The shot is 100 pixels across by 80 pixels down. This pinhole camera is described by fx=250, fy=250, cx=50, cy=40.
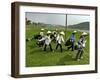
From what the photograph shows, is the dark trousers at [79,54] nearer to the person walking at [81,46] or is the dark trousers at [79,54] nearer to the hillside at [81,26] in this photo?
the person walking at [81,46]

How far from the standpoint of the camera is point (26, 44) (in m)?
1.77

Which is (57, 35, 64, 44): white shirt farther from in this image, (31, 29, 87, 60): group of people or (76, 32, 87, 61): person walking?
(76, 32, 87, 61): person walking

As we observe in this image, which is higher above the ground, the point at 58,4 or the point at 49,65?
the point at 58,4

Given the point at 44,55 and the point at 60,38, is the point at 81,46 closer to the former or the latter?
the point at 60,38

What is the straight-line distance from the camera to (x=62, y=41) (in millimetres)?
1888

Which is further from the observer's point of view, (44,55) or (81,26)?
(81,26)

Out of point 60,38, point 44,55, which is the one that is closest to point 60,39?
point 60,38

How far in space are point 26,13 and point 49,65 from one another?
415mm

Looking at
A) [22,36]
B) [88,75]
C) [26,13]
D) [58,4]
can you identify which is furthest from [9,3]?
[88,75]

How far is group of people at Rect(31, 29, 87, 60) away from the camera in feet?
6.01

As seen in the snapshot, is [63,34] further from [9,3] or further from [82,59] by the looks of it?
[9,3]

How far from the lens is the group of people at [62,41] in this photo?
1833 millimetres

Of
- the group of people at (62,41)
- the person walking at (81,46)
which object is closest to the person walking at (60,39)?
the group of people at (62,41)

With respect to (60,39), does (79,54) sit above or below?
below
